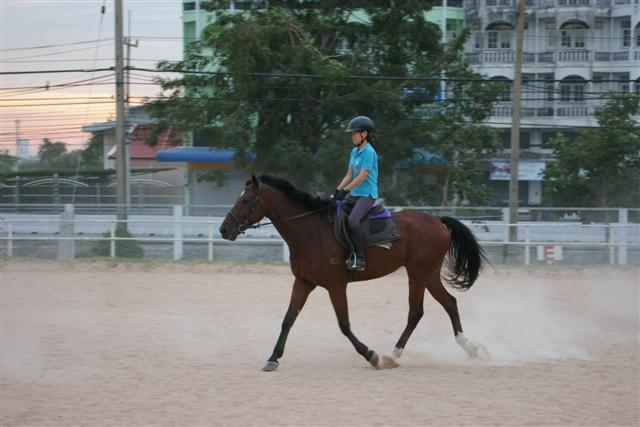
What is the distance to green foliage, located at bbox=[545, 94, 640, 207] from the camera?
882 inches

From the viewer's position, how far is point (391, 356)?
25.3 feet

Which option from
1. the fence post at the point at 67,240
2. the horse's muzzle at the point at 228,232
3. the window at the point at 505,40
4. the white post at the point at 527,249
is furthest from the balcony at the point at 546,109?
the horse's muzzle at the point at 228,232

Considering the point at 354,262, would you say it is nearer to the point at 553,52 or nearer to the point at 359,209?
the point at 359,209

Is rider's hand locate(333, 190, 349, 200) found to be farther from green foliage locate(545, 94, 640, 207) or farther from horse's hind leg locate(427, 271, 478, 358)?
green foliage locate(545, 94, 640, 207)

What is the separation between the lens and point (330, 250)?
7523 mm

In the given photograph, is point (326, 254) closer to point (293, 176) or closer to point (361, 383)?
point (361, 383)

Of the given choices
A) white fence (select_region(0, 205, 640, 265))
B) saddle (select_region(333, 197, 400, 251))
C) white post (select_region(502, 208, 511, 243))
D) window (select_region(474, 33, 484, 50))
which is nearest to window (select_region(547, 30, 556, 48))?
window (select_region(474, 33, 484, 50))

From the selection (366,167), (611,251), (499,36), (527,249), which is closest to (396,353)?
(366,167)

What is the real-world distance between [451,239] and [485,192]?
16.3 meters

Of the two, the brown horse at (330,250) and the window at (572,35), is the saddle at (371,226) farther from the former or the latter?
the window at (572,35)

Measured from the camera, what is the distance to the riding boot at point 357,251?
7.50 metres

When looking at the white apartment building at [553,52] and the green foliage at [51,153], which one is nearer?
the white apartment building at [553,52]

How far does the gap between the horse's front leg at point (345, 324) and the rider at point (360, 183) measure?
1.01 ft

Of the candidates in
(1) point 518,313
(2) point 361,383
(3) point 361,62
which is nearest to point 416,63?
(3) point 361,62
